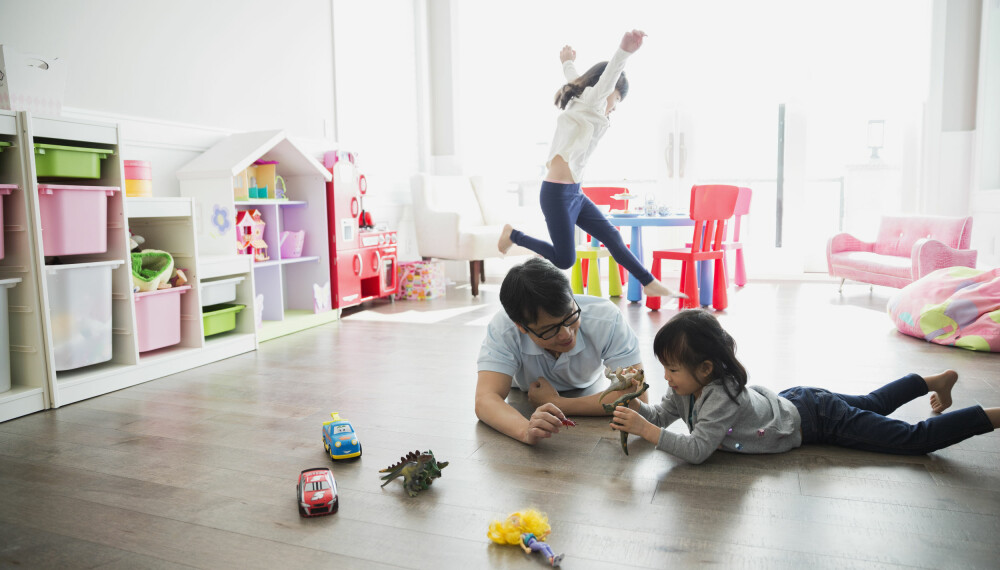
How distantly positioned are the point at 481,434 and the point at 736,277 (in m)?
3.74

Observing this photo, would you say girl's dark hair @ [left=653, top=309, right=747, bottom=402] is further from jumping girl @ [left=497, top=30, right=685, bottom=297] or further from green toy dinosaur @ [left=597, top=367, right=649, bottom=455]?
jumping girl @ [left=497, top=30, right=685, bottom=297]

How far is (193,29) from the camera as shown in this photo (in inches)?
139

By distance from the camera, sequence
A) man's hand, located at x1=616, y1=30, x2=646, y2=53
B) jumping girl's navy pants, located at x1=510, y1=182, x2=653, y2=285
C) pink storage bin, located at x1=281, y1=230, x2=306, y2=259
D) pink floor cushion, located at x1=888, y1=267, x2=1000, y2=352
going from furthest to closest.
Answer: pink storage bin, located at x1=281, y1=230, x2=306, y2=259, jumping girl's navy pants, located at x1=510, y1=182, x2=653, y2=285, pink floor cushion, located at x1=888, y1=267, x2=1000, y2=352, man's hand, located at x1=616, y1=30, x2=646, y2=53

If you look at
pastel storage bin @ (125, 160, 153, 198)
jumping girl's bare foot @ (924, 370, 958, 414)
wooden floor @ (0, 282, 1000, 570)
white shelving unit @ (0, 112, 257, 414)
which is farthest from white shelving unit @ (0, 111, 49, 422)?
jumping girl's bare foot @ (924, 370, 958, 414)

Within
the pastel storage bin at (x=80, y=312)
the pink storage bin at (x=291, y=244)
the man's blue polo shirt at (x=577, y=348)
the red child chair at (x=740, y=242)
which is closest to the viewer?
the man's blue polo shirt at (x=577, y=348)

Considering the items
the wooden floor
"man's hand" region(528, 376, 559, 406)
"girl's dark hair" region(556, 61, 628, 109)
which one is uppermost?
"girl's dark hair" region(556, 61, 628, 109)

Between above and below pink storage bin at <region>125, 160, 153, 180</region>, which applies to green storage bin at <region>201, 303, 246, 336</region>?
below

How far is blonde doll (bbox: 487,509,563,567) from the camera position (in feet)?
4.25

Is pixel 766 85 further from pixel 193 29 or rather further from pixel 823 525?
pixel 823 525

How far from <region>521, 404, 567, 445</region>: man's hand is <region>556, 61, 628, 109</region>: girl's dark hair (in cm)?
195

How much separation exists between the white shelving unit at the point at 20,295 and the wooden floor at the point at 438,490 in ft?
0.42

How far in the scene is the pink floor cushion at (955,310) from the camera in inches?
115

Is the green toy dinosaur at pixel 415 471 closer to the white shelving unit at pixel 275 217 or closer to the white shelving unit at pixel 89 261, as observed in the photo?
the white shelving unit at pixel 89 261

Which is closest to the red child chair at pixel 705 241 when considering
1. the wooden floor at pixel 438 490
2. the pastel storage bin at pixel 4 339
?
the wooden floor at pixel 438 490
